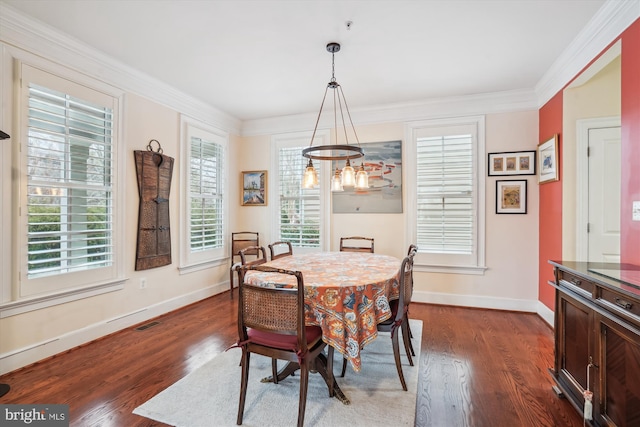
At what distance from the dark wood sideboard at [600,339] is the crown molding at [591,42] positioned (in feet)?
5.51

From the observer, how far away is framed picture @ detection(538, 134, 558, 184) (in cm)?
320

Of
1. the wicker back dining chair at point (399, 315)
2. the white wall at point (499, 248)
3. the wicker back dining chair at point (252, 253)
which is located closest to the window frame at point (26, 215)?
the wicker back dining chair at point (252, 253)

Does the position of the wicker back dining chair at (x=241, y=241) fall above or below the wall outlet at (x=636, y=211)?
below

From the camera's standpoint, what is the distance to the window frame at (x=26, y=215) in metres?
2.40

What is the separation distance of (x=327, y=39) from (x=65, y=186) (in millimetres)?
2591

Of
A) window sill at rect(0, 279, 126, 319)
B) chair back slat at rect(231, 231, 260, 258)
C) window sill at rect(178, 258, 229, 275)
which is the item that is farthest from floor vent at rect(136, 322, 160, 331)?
chair back slat at rect(231, 231, 260, 258)

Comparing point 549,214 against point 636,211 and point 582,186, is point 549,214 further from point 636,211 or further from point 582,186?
point 636,211

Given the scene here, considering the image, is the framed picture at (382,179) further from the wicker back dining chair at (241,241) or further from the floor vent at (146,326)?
the floor vent at (146,326)

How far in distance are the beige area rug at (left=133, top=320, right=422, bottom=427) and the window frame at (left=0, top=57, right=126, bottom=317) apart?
139cm

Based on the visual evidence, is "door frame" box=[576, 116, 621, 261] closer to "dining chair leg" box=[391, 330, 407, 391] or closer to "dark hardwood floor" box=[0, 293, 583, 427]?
"dark hardwood floor" box=[0, 293, 583, 427]

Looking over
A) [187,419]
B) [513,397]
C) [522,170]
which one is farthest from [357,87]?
[187,419]

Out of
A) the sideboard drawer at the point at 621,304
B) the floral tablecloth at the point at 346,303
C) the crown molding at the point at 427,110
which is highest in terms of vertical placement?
the crown molding at the point at 427,110

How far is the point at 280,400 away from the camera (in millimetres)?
2047

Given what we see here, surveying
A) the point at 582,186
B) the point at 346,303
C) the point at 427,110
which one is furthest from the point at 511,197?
the point at 346,303
